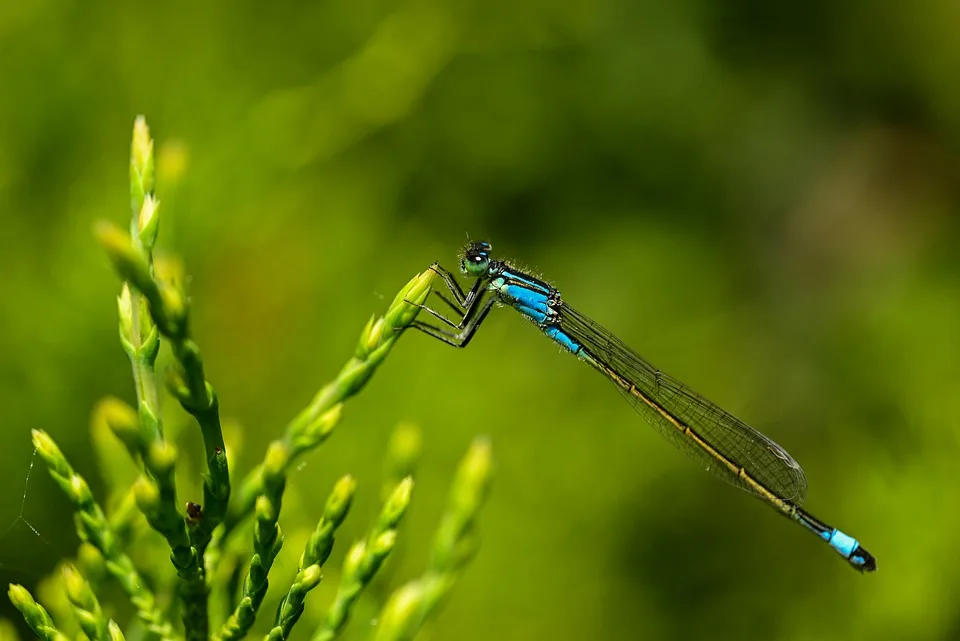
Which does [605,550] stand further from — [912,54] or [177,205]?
[912,54]

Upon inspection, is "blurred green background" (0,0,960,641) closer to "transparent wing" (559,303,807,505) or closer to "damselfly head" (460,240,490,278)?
"transparent wing" (559,303,807,505)

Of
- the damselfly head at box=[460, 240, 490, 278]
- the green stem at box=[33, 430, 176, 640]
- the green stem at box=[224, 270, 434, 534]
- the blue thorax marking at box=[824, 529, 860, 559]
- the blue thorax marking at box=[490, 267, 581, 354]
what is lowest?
the green stem at box=[33, 430, 176, 640]

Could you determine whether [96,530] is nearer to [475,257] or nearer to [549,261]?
[475,257]

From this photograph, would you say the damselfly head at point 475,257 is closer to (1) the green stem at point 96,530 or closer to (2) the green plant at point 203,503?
(2) the green plant at point 203,503

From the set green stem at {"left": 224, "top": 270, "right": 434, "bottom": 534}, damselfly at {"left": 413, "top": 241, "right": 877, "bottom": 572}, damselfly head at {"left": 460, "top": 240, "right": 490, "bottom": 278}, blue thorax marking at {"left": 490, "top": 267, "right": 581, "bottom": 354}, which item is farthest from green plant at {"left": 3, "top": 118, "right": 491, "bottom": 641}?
blue thorax marking at {"left": 490, "top": 267, "right": 581, "bottom": 354}

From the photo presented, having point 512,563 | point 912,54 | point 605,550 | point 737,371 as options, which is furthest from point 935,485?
point 912,54

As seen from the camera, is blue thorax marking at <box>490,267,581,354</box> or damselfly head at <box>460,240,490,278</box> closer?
damselfly head at <box>460,240,490,278</box>

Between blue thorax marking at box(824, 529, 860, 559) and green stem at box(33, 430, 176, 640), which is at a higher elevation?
blue thorax marking at box(824, 529, 860, 559)

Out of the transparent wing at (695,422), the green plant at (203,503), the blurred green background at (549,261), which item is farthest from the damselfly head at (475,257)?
the green plant at (203,503)

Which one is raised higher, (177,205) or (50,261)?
(177,205)
